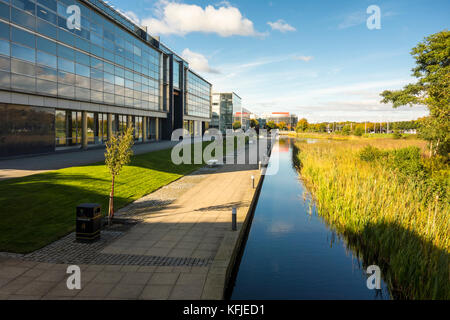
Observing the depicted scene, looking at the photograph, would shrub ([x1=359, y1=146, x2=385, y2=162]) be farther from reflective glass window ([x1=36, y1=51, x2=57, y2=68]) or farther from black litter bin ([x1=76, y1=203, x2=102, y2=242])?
reflective glass window ([x1=36, y1=51, x2=57, y2=68])

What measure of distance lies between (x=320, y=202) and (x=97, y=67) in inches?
1036

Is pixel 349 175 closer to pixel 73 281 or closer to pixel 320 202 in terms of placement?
pixel 320 202

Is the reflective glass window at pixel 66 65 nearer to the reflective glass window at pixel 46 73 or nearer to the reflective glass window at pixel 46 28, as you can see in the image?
the reflective glass window at pixel 46 73

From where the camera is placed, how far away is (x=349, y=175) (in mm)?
16672

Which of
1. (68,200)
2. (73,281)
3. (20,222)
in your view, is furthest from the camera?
(68,200)

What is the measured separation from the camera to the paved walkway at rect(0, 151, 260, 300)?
5.38m

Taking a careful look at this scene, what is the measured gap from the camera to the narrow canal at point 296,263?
6969mm

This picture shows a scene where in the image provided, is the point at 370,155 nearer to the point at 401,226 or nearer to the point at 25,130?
the point at 401,226

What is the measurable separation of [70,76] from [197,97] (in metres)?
40.3
